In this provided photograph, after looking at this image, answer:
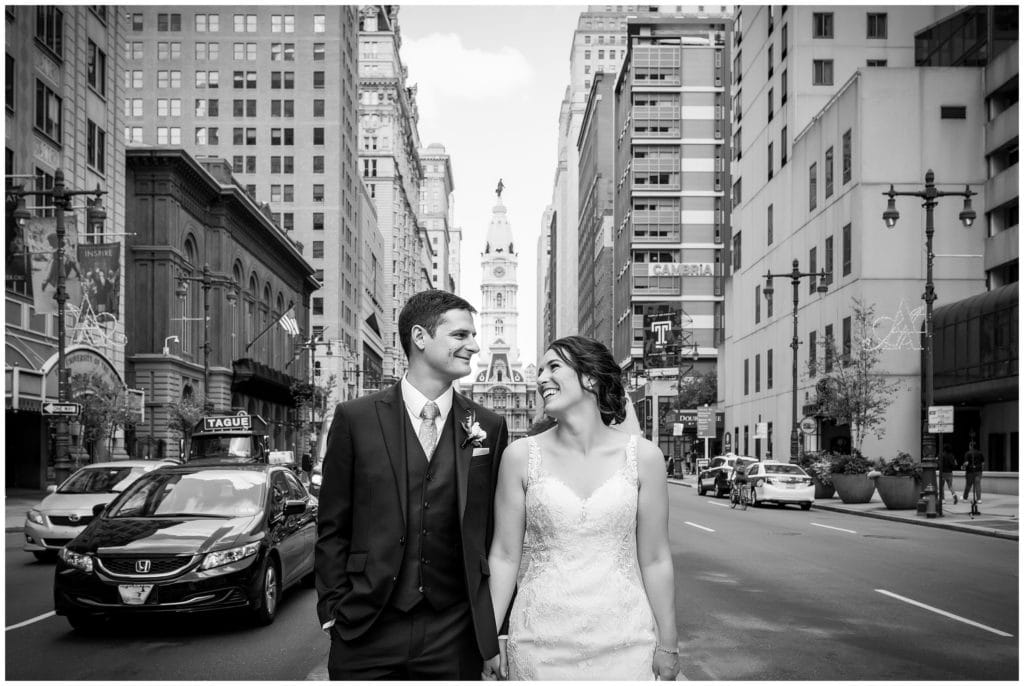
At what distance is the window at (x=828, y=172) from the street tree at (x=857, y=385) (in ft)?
25.4

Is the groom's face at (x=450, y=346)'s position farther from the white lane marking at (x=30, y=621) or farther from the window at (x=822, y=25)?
the window at (x=822, y=25)

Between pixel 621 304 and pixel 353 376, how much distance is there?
29647mm

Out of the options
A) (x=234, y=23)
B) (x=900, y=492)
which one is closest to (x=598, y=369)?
(x=900, y=492)

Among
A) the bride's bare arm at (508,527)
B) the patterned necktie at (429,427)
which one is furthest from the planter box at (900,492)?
the patterned necktie at (429,427)

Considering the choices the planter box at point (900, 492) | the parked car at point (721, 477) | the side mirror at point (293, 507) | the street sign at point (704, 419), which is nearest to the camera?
the side mirror at point (293, 507)

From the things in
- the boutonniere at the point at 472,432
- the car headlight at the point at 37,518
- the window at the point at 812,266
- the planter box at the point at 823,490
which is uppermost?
the window at the point at 812,266

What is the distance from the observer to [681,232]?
10144cm

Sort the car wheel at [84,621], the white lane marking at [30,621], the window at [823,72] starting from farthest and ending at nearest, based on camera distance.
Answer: the window at [823,72] < the white lane marking at [30,621] < the car wheel at [84,621]

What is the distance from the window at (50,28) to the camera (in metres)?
38.8

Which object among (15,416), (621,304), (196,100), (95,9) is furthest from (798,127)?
(196,100)

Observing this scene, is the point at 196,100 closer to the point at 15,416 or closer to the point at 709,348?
the point at 709,348

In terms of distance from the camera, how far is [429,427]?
14.8ft

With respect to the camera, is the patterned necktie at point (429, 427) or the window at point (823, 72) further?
the window at point (823, 72)

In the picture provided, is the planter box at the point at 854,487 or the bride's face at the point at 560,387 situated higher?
the bride's face at the point at 560,387
